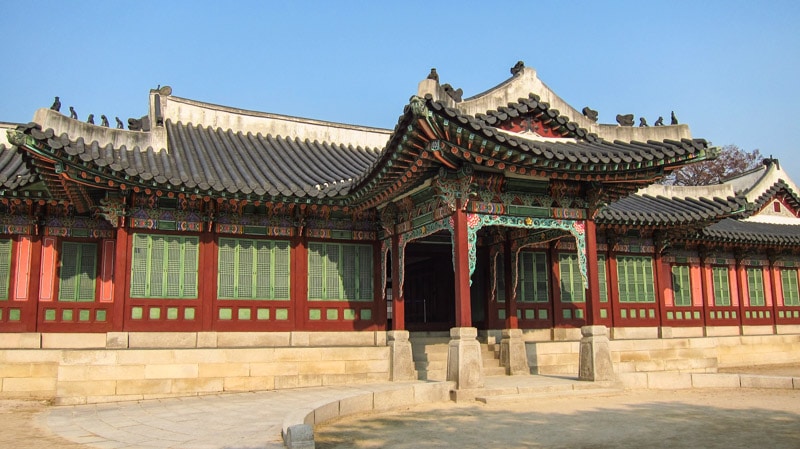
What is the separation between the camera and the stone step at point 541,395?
12023 millimetres

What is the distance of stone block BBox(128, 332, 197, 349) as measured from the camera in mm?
14031

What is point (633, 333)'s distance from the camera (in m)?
19.6

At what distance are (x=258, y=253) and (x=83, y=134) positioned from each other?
16.4 ft

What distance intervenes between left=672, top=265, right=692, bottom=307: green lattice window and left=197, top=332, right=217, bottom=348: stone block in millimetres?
14349

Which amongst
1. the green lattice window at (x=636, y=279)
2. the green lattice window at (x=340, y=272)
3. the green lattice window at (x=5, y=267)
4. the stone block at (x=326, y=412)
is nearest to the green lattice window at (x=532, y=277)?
the green lattice window at (x=636, y=279)

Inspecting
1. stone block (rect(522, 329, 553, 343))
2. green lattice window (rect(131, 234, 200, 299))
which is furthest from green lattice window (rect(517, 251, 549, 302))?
green lattice window (rect(131, 234, 200, 299))

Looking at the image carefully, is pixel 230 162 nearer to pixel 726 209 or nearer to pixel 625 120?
pixel 625 120

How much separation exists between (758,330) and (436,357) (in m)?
13.5

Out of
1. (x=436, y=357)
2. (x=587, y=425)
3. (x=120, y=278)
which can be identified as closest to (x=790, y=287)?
(x=436, y=357)

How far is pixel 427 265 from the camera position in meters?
20.5

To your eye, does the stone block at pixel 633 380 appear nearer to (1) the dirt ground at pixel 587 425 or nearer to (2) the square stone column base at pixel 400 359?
(1) the dirt ground at pixel 587 425

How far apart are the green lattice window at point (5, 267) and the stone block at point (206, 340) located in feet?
14.1

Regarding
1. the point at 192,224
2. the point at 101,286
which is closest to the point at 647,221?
the point at 192,224

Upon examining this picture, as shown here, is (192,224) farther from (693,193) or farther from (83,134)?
(693,193)
